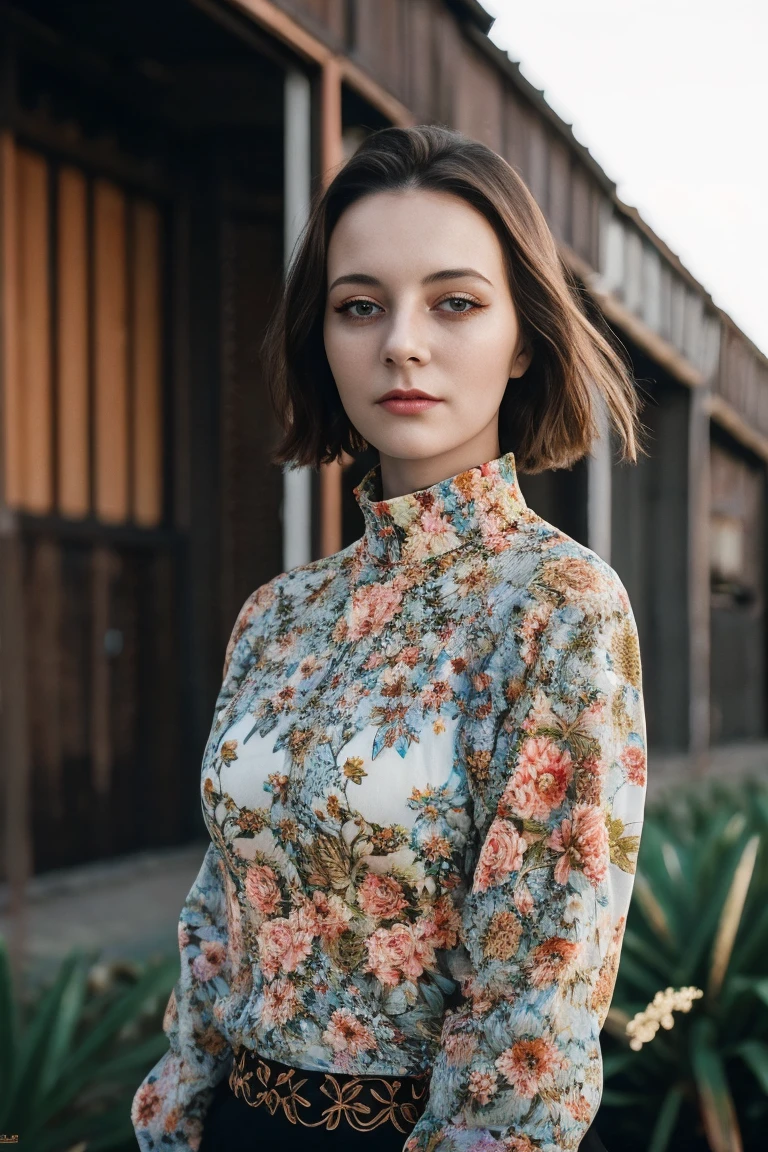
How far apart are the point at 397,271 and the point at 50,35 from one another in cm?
359

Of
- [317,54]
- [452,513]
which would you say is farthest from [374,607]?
[317,54]

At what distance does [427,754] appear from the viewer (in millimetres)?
1188

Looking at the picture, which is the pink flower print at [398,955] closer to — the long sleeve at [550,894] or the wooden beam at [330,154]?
the long sleeve at [550,894]

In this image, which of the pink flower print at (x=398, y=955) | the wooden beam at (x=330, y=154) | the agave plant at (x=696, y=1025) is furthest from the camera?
the wooden beam at (x=330, y=154)

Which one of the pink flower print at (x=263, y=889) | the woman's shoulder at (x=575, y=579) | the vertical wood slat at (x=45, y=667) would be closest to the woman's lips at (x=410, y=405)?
the woman's shoulder at (x=575, y=579)

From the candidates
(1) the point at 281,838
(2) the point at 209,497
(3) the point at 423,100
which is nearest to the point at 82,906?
(2) the point at 209,497

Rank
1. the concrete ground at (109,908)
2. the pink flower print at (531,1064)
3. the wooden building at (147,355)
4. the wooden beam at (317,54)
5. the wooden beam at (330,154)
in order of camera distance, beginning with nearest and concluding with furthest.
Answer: the pink flower print at (531,1064)
the wooden beam at (317,54)
the wooden beam at (330,154)
the concrete ground at (109,908)
the wooden building at (147,355)

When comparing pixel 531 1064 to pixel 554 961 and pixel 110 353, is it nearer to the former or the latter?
pixel 554 961

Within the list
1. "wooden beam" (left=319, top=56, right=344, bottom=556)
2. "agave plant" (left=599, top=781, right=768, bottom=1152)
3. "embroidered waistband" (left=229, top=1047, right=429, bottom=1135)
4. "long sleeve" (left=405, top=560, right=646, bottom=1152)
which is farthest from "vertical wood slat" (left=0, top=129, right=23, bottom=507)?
"long sleeve" (left=405, top=560, right=646, bottom=1152)

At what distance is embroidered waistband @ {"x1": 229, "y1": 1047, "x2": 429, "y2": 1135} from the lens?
1215mm

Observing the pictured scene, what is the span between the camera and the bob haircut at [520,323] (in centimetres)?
138

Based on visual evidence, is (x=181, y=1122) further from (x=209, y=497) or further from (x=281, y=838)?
(x=209, y=497)

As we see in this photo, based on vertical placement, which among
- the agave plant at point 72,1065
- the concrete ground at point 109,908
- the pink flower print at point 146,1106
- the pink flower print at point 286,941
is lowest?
the concrete ground at point 109,908

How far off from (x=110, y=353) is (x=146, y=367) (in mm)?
231
